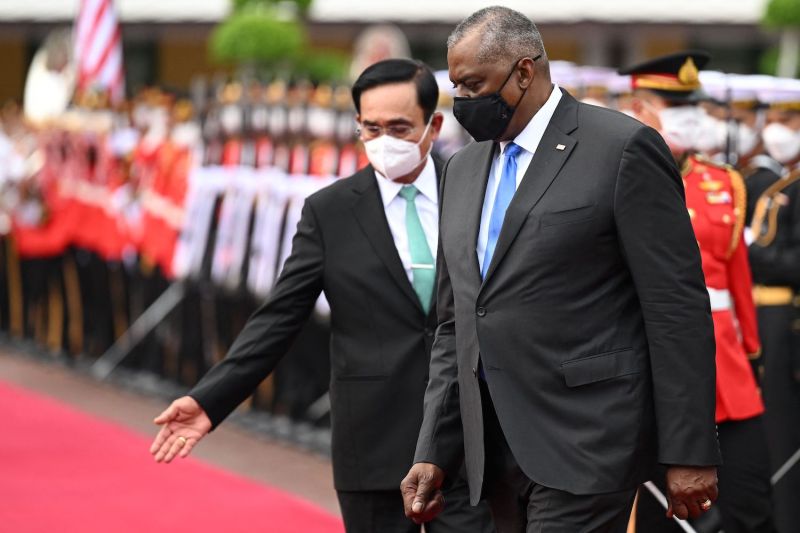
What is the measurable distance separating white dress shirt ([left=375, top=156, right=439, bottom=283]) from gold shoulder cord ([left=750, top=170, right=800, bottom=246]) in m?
2.12

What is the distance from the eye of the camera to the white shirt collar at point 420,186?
16.3 ft

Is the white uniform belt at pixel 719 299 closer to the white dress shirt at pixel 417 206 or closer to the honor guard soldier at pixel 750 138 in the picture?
the white dress shirt at pixel 417 206

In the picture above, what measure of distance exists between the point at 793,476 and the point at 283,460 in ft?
11.6

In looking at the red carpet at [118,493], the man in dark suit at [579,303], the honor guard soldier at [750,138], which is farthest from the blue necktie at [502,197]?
the red carpet at [118,493]

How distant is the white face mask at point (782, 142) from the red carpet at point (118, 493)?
263 centimetres

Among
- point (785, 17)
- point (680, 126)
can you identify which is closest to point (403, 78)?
point (680, 126)

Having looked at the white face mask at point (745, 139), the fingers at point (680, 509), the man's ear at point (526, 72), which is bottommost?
the fingers at point (680, 509)

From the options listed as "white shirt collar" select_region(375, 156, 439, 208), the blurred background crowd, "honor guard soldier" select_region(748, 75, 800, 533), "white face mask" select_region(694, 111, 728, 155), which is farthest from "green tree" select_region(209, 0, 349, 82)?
"white shirt collar" select_region(375, 156, 439, 208)

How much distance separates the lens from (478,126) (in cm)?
373

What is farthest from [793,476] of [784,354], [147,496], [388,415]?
[147,496]

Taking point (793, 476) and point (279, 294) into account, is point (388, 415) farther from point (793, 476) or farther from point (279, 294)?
point (793, 476)

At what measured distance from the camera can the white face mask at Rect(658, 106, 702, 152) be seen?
5.49m

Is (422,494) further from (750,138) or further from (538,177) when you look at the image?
(750,138)

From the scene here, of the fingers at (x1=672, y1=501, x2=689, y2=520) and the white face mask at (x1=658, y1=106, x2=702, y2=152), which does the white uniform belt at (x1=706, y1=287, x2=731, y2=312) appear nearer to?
the white face mask at (x1=658, y1=106, x2=702, y2=152)
